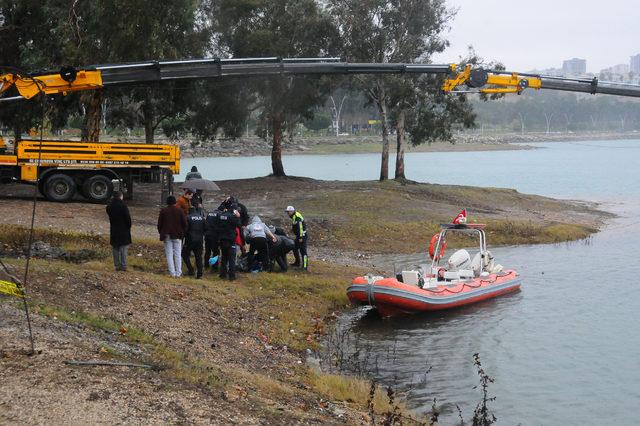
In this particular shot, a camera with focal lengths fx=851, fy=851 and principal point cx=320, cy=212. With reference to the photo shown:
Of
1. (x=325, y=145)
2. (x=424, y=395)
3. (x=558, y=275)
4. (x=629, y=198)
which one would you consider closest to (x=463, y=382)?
(x=424, y=395)

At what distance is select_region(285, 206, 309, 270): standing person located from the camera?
21.7 meters

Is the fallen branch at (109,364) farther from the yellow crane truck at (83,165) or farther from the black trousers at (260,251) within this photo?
the yellow crane truck at (83,165)

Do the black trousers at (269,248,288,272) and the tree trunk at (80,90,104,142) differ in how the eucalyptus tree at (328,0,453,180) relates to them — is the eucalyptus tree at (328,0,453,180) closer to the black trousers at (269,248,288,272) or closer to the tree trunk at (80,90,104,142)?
the tree trunk at (80,90,104,142)

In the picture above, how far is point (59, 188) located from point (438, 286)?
1438 cm

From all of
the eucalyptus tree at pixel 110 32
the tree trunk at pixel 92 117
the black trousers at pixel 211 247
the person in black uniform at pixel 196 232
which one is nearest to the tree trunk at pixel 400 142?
the eucalyptus tree at pixel 110 32

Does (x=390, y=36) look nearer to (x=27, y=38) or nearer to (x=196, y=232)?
(x=27, y=38)

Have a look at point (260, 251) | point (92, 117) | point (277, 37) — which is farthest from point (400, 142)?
point (260, 251)

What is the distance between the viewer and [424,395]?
1457cm

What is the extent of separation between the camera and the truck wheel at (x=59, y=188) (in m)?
28.8

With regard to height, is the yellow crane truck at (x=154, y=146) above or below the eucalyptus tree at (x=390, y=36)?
below

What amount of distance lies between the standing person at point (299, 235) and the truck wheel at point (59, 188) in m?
9.99

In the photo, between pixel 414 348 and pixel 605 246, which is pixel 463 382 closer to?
pixel 414 348

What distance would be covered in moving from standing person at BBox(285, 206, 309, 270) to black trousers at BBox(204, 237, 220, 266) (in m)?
2.30

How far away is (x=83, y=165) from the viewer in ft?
95.0
